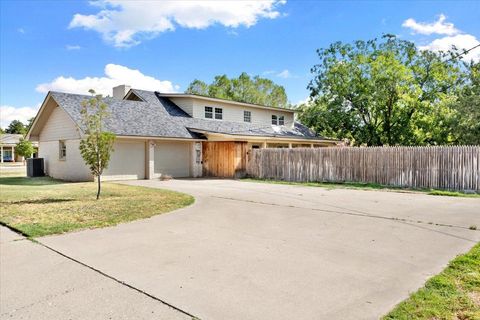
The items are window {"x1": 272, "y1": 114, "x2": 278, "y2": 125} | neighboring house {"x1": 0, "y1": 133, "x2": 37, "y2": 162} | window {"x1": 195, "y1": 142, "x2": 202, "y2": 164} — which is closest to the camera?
window {"x1": 195, "y1": 142, "x2": 202, "y2": 164}

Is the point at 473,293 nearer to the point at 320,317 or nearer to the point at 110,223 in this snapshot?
the point at 320,317

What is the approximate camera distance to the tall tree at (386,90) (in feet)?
90.5

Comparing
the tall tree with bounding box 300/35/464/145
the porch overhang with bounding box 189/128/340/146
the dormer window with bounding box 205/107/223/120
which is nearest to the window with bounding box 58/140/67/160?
the porch overhang with bounding box 189/128/340/146

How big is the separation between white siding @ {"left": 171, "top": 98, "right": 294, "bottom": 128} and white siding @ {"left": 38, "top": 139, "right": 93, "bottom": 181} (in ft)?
26.7

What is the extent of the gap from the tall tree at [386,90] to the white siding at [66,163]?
20.3 metres

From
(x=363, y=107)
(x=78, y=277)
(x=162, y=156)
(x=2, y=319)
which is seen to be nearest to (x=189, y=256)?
(x=78, y=277)

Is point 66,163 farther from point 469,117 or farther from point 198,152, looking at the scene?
point 469,117

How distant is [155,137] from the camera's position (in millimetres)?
20297

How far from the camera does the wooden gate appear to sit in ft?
71.8

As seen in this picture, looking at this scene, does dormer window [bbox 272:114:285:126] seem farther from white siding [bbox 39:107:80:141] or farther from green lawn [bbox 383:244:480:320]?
green lawn [bbox 383:244:480:320]

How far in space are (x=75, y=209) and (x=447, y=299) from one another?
29.7 feet

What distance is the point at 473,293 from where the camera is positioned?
4.02 meters

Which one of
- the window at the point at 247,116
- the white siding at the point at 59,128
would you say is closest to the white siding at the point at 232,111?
the window at the point at 247,116

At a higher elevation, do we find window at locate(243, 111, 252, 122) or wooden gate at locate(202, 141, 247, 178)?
window at locate(243, 111, 252, 122)
